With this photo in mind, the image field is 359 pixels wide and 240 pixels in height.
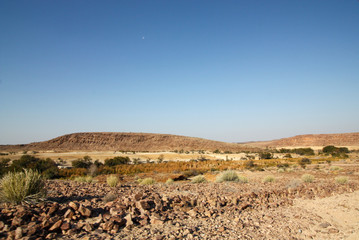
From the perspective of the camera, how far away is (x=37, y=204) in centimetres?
677

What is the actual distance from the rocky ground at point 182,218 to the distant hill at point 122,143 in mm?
82074

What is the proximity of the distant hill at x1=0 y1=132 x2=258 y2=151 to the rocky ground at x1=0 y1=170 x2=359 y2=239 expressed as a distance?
82074 mm

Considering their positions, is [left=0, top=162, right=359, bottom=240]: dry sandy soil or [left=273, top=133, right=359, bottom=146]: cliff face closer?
[left=0, top=162, right=359, bottom=240]: dry sandy soil

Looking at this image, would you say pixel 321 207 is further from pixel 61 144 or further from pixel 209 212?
pixel 61 144

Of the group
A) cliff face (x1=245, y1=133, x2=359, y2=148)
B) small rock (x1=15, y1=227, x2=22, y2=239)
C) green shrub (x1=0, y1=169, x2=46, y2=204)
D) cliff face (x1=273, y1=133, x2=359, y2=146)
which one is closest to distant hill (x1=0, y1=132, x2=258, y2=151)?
cliff face (x1=245, y1=133, x2=359, y2=148)

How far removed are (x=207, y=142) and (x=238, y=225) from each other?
321 ft

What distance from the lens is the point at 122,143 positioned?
95625 mm

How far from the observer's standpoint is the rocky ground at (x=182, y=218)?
5078mm

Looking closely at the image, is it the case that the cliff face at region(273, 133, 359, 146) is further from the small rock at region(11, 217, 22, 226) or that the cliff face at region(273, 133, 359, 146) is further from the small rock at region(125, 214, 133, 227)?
the small rock at region(11, 217, 22, 226)

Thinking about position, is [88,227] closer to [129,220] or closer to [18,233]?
[129,220]

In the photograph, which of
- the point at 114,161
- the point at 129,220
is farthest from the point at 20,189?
the point at 114,161

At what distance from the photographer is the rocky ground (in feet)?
16.7

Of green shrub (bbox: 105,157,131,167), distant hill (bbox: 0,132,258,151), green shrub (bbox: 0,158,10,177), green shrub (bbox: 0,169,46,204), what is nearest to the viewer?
green shrub (bbox: 0,169,46,204)

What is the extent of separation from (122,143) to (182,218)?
92.7 meters
